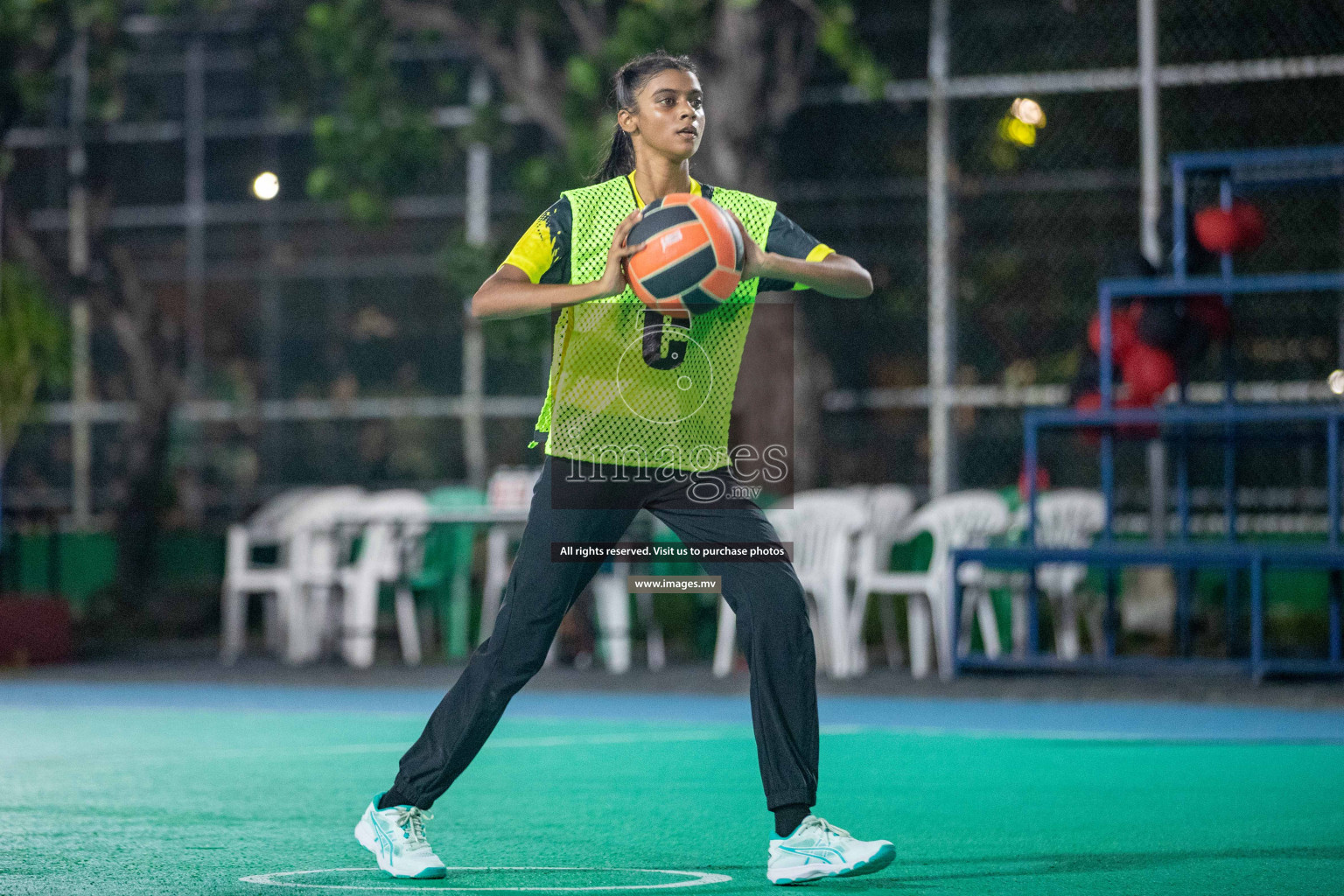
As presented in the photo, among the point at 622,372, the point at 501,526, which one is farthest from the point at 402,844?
the point at 501,526

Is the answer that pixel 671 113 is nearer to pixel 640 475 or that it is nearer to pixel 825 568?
pixel 640 475

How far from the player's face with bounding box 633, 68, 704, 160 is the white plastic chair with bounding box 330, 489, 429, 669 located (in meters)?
7.74

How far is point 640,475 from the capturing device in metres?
4.88

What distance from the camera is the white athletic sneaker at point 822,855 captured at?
4.68 m

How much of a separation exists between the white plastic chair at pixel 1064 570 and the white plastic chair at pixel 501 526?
3171mm

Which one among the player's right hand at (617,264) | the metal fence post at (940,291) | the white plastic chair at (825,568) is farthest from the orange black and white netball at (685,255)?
the metal fence post at (940,291)

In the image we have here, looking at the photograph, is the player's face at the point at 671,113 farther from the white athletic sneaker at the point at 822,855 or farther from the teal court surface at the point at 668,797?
the teal court surface at the point at 668,797

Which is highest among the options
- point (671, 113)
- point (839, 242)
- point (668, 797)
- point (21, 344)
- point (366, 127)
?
point (366, 127)

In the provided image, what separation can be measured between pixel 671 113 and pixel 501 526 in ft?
25.7

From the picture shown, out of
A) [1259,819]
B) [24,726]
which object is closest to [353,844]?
[1259,819]

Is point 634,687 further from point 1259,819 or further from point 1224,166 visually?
point 1259,819

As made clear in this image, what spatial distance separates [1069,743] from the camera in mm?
8344

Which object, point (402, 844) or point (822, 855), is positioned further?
point (402, 844)

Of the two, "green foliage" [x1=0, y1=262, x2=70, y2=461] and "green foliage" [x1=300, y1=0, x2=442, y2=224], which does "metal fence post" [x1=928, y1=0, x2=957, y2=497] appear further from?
"green foliage" [x1=0, y1=262, x2=70, y2=461]
